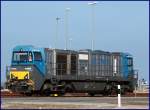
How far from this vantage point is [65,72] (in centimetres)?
4188

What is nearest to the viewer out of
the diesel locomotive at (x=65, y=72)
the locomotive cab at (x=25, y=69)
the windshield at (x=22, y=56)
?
the locomotive cab at (x=25, y=69)

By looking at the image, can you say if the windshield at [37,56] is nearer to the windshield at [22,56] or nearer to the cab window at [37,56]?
the cab window at [37,56]

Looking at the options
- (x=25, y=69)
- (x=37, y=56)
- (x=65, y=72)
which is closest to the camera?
(x=25, y=69)

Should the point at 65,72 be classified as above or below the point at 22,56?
below

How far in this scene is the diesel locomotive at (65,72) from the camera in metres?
40.2

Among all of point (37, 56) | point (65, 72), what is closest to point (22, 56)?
point (37, 56)

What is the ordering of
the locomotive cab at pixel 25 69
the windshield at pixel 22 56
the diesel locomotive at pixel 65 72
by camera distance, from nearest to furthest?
the locomotive cab at pixel 25 69 → the diesel locomotive at pixel 65 72 → the windshield at pixel 22 56

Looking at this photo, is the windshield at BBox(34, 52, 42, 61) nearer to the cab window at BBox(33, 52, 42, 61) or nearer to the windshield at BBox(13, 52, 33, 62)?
the cab window at BBox(33, 52, 42, 61)

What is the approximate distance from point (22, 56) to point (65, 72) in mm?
3701

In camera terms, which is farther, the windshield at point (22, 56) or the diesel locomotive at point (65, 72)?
the windshield at point (22, 56)

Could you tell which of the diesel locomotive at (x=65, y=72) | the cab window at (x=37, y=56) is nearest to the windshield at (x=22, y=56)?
the diesel locomotive at (x=65, y=72)

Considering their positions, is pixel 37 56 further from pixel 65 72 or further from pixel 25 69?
pixel 65 72

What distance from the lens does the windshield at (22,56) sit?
40.5 metres

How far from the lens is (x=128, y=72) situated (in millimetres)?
46719
